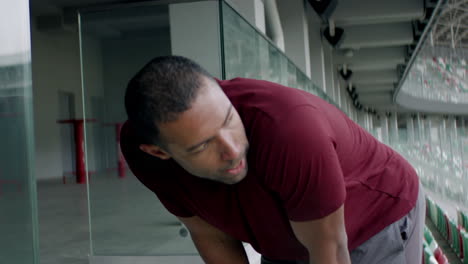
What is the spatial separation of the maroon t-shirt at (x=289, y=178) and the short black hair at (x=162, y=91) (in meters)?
0.18

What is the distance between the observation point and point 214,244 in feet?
5.46

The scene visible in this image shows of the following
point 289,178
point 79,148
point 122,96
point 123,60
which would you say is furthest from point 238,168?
point 79,148

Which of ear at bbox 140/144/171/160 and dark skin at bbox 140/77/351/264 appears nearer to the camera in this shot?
dark skin at bbox 140/77/351/264

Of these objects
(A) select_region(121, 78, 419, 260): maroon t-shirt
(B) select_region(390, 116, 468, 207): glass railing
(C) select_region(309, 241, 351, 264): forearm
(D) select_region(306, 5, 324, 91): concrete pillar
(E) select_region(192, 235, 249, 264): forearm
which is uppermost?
(D) select_region(306, 5, 324, 91): concrete pillar

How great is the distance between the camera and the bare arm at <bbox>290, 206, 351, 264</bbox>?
1.23 meters

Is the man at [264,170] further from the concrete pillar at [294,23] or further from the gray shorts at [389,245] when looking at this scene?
the concrete pillar at [294,23]

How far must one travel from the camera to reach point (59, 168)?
14703mm

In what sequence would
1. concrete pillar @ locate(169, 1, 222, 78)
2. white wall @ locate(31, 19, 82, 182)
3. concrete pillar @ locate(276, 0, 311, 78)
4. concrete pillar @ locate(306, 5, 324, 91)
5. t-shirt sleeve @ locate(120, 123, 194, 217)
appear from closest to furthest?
t-shirt sleeve @ locate(120, 123, 194, 217), concrete pillar @ locate(169, 1, 222, 78), concrete pillar @ locate(276, 0, 311, 78), white wall @ locate(31, 19, 82, 182), concrete pillar @ locate(306, 5, 324, 91)

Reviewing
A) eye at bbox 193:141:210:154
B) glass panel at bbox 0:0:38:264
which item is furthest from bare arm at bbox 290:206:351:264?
glass panel at bbox 0:0:38:264

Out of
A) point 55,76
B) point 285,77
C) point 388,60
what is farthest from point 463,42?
point 285,77

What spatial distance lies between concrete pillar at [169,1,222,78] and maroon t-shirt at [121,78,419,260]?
7.90 ft

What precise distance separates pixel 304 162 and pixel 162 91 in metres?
0.34

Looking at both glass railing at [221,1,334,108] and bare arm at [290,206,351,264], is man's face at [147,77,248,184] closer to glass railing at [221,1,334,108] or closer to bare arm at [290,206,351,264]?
bare arm at [290,206,351,264]

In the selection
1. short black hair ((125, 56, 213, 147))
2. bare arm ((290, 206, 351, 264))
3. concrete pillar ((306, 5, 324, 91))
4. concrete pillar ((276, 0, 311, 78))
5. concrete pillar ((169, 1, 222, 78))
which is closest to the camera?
short black hair ((125, 56, 213, 147))
